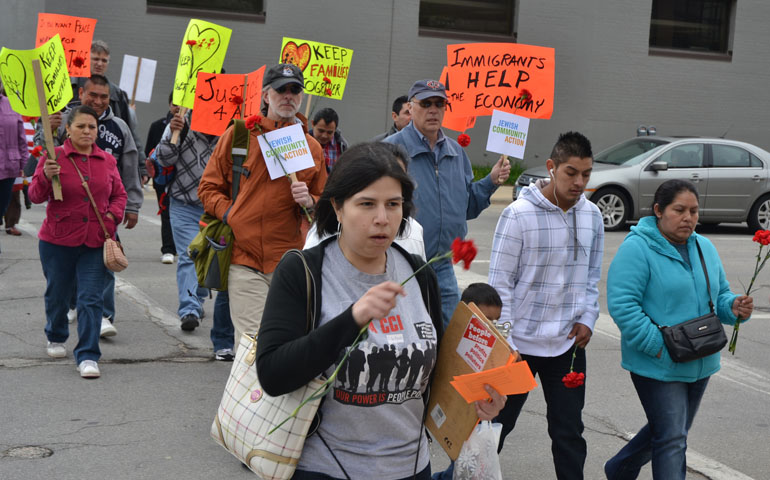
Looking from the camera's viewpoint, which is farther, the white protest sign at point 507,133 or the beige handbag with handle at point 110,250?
the beige handbag with handle at point 110,250

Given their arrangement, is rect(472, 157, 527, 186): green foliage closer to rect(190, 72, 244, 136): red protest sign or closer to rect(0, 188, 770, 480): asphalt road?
rect(0, 188, 770, 480): asphalt road

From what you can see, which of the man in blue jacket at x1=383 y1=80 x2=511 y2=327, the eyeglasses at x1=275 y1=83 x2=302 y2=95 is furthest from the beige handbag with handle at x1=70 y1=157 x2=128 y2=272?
the man in blue jacket at x1=383 y1=80 x2=511 y2=327

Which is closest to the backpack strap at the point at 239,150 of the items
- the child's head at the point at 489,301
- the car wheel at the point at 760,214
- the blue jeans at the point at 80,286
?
the blue jeans at the point at 80,286

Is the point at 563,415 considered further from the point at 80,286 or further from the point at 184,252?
the point at 184,252

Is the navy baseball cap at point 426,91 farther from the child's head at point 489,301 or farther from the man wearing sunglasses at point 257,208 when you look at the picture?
the child's head at point 489,301

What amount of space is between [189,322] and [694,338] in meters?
4.73

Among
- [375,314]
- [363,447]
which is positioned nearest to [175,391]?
[363,447]

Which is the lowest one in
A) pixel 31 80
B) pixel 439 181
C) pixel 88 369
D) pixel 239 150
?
pixel 88 369

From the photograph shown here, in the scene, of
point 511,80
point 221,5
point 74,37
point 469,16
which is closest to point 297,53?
point 74,37

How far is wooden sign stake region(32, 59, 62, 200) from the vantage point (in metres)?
6.46

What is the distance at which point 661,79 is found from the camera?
23.6 metres

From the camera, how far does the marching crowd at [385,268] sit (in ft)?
8.63

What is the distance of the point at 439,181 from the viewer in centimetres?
570

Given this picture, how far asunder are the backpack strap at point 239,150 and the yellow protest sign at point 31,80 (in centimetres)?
231
